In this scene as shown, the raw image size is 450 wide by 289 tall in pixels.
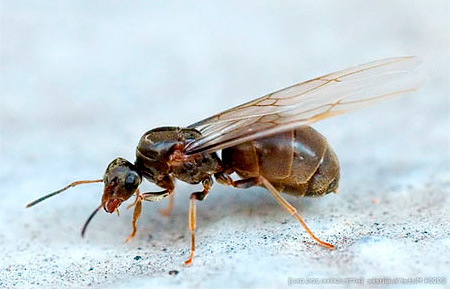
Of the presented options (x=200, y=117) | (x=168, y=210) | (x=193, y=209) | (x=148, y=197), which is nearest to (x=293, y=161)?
(x=193, y=209)

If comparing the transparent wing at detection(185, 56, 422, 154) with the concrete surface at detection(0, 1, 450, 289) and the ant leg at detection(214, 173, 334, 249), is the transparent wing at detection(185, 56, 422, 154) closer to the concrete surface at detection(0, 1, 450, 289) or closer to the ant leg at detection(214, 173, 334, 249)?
the ant leg at detection(214, 173, 334, 249)

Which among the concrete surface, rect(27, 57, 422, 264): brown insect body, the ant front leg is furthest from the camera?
the ant front leg

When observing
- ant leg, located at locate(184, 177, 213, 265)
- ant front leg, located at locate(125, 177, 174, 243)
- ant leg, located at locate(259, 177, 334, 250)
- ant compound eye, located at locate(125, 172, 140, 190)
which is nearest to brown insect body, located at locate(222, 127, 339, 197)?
ant leg, located at locate(259, 177, 334, 250)

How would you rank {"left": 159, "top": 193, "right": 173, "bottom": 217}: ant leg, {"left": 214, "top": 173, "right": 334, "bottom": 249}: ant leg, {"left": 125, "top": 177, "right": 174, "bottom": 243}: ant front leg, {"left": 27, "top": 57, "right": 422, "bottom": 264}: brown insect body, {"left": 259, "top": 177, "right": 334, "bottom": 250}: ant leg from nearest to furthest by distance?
{"left": 259, "top": 177, "right": 334, "bottom": 250}: ant leg < {"left": 214, "top": 173, "right": 334, "bottom": 249}: ant leg < {"left": 27, "top": 57, "right": 422, "bottom": 264}: brown insect body < {"left": 125, "top": 177, "right": 174, "bottom": 243}: ant front leg < {"left": 159, "top": 193, "right": 173, "bottom": 217}: ant leg

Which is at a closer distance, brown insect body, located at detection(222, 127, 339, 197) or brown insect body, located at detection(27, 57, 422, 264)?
Answer: brown insect body, located at detection(27, 57, 422, 264)

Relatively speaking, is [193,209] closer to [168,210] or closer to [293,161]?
[293,161]
